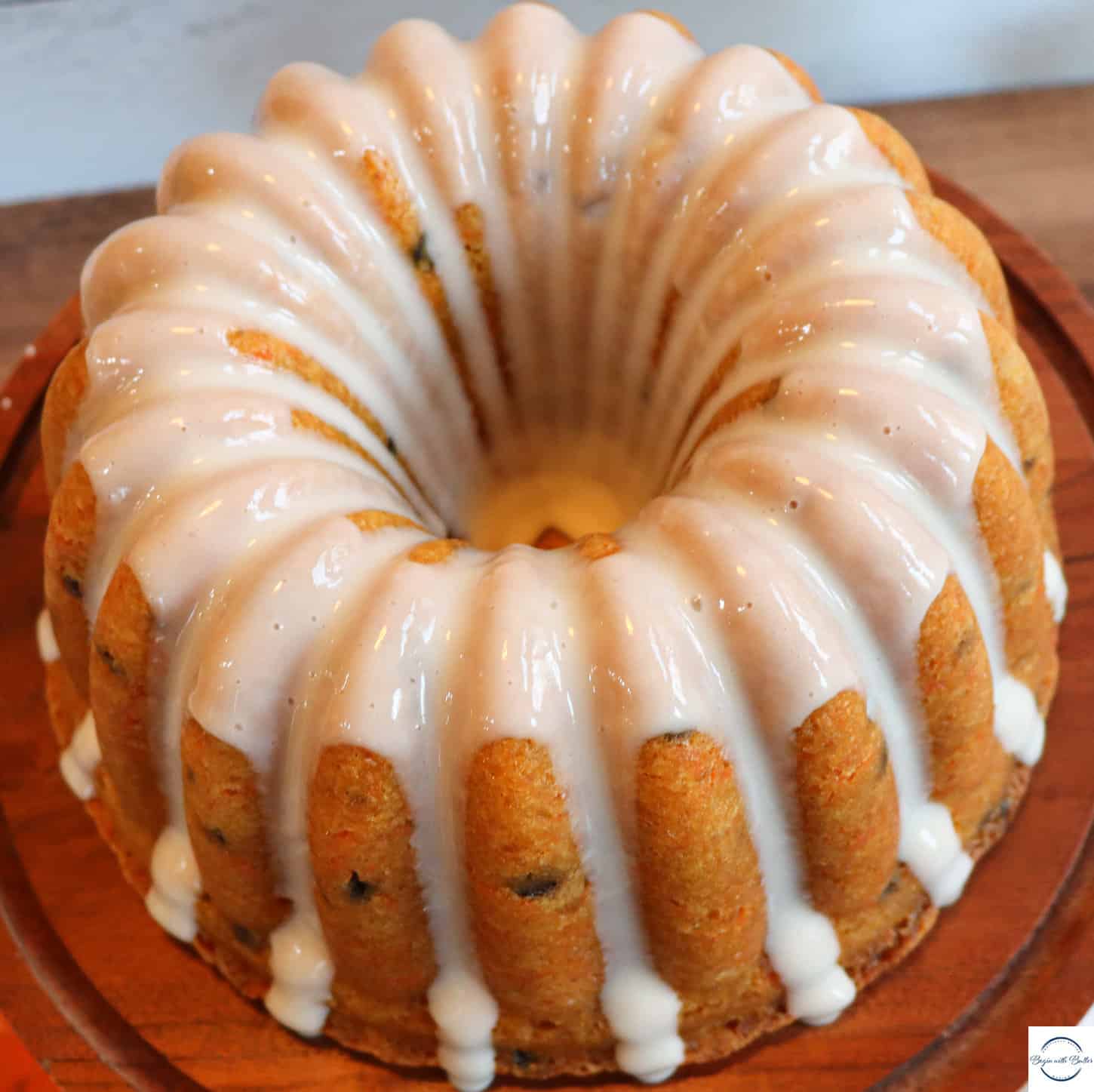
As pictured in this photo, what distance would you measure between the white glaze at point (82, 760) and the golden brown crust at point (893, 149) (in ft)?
2.94

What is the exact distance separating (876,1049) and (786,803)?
23 cm

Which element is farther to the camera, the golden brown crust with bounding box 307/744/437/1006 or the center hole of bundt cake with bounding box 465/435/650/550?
the center hole of bundt cake with bounding box 465/435/650/550

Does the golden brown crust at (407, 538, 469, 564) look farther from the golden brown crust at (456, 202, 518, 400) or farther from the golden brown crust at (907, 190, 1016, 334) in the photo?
the golden brown crust at (907, 190, 1016, 334)

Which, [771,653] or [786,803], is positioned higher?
[771,653]

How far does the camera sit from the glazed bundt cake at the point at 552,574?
3.01 ft

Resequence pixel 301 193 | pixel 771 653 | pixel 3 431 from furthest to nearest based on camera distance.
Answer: pixel 3 431 → pixel 301 193 → pixel 771 653

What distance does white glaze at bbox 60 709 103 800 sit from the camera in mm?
1169

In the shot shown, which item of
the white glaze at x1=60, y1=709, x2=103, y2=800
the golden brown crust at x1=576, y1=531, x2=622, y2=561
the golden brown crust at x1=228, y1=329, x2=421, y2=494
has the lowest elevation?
the white glaze at x1=60, y1=709, x2=103, y2=800

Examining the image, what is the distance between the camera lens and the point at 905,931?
107 centimetres

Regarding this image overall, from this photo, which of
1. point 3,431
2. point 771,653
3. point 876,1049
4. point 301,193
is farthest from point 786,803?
point 3,431

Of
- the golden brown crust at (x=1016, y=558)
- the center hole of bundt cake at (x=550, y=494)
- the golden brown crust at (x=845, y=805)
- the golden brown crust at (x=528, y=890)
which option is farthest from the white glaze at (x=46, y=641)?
the golden brown crust at (x=1016, y=558)

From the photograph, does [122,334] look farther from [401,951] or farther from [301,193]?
[401,951]

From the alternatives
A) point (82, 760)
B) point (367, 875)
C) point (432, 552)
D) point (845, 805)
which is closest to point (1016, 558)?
point (845, 805)

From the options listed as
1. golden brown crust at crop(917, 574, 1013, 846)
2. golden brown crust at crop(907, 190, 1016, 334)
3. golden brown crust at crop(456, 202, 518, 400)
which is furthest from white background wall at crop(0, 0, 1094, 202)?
golden brown crust at crop(917, 574, 1013, 846)
